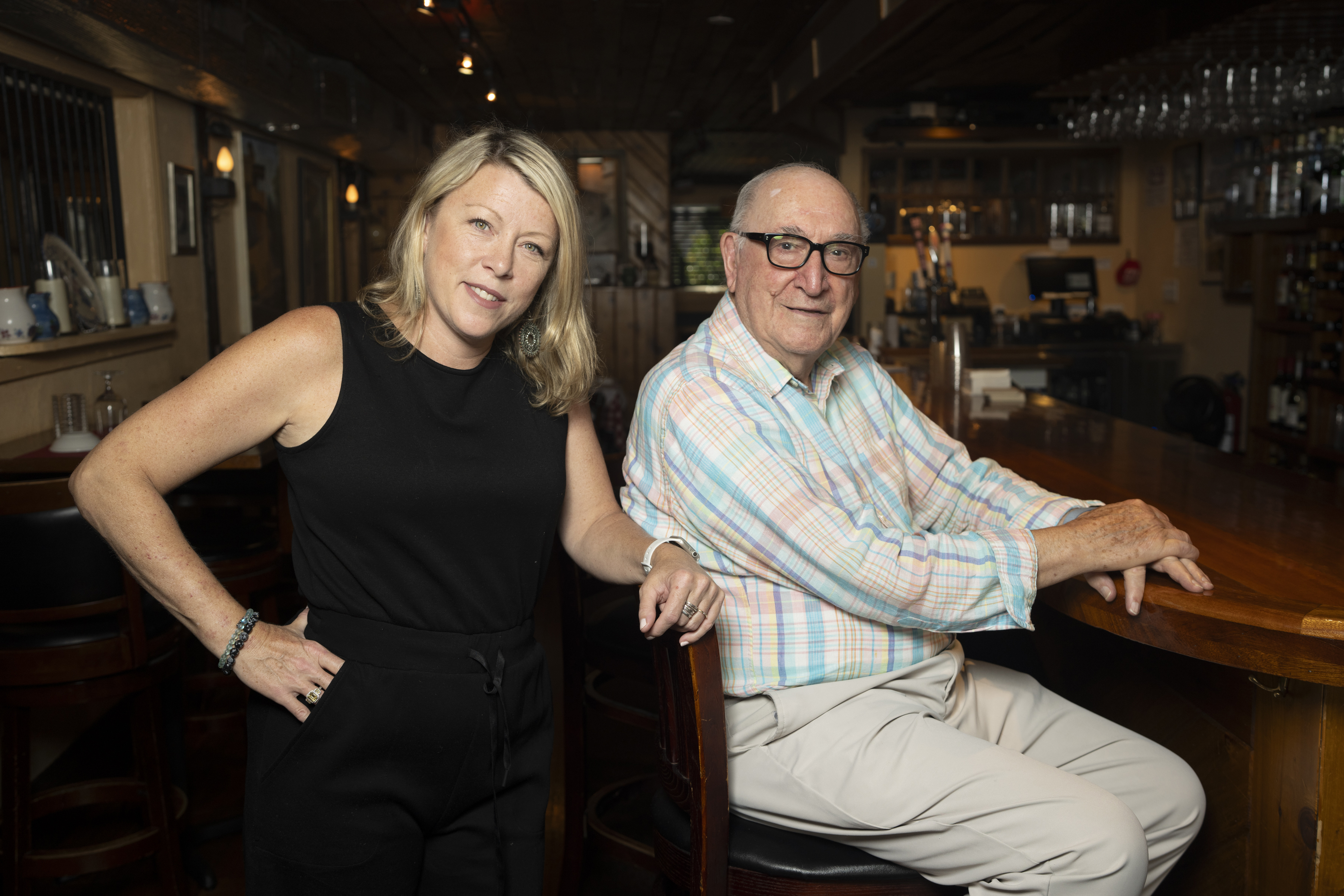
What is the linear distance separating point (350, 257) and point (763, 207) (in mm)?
7288

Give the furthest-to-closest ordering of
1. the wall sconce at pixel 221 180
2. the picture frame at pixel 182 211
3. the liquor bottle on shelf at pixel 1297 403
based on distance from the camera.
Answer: the liquor bottle on shelf at pixel 1297 403, the wall sconce at pixel 221 180, the picture frame at pixel 182 211

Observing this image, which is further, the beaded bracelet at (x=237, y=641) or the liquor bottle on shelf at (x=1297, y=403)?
the liquor bottle on shelf at (x=1297, y=403)

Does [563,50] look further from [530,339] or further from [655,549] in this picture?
[655,549]

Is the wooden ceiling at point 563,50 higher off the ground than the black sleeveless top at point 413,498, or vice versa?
the wooden ceiling at point 563,50

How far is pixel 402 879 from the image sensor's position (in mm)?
1390

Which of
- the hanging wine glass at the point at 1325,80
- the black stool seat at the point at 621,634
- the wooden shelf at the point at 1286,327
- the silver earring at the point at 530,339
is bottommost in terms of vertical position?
the black stool seat at the point at 621,634

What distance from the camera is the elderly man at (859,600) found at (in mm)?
1380

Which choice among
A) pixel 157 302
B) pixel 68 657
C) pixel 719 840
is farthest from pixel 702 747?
pixel 157 302

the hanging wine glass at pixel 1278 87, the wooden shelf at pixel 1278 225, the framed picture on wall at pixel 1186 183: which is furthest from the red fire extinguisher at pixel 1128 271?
the hanging wine glass at pixel 1278 87

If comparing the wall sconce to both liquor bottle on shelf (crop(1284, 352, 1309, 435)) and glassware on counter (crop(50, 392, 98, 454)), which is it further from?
liquor bottle on shelf (crop(1284, 352, 1309, 435))

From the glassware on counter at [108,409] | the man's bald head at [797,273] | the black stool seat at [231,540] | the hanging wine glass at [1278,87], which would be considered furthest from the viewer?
the hanging wine glass at [1278,87]

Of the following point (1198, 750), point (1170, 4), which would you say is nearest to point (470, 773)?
point (1198, 750)

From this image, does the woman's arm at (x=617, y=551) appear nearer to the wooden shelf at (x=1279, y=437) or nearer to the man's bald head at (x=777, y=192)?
the man's bald head at (x=777, y=192)

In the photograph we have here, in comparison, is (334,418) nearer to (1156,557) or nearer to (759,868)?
(759,868)
